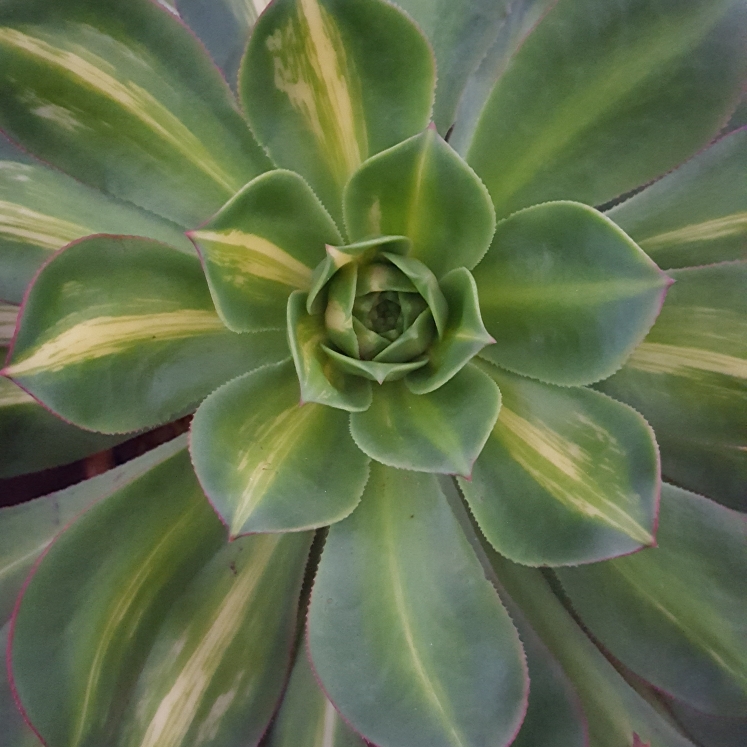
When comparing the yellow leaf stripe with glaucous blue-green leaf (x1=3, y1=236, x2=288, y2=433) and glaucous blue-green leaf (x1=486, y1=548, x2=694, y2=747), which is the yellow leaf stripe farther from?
glaucous blue-green leaf (x1=486, y1=548, x2=694, y2=747)

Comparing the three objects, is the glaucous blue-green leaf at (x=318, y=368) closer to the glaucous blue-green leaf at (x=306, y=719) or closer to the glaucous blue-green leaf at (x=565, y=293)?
the glaucous blue-green leaf at (x=565, y=293)

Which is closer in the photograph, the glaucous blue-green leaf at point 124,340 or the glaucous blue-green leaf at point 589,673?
the glaucous blue-green leaf at point 124,340

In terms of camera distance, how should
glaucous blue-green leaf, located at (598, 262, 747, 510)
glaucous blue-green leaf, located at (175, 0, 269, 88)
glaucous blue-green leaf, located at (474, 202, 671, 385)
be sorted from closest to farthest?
glaucous blue-green leaf, located at (474, 202, 671, 385) → glaucous blue-green leaf, located at (598, 262, 747, 510) → glaucous blue-green leaf, located at (175, 0, 269, 88)

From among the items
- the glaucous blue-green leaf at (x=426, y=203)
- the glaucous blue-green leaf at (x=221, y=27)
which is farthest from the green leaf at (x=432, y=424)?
the glaucous blue-green leaf at (x=221, y=27)

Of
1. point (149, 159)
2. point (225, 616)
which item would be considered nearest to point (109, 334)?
point (149, 159)

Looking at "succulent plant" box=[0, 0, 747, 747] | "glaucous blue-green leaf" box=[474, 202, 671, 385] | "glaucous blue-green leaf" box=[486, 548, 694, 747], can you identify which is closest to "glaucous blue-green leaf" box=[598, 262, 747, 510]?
"succulent plant" box=[0, 0, 747, 747]

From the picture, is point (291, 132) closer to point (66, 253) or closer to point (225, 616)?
point (66, 253)
